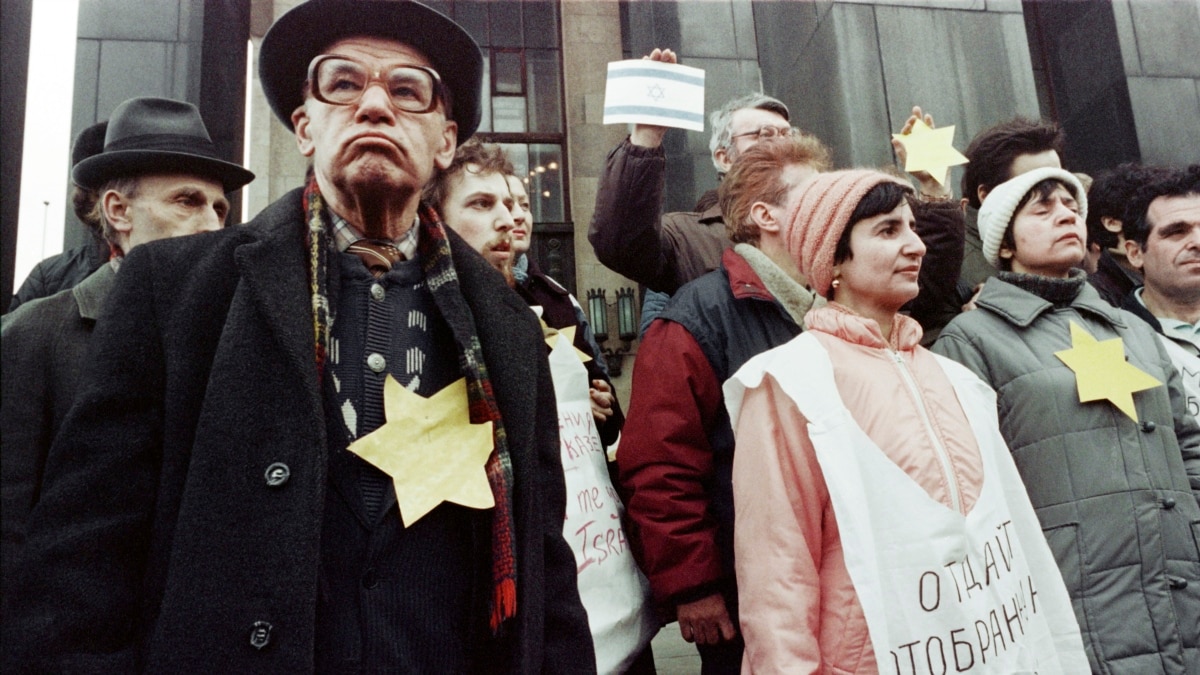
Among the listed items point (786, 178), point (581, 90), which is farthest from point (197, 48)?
point (581, 90)

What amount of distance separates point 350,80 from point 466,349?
65 cm

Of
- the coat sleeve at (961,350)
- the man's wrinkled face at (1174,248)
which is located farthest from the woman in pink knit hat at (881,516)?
the man's wrinkled face at (1174,248)

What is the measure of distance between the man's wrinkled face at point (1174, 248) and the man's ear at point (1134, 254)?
44 millimetres

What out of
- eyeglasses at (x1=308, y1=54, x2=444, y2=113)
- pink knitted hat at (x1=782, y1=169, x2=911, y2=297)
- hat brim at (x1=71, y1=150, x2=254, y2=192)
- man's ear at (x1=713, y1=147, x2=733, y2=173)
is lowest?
pink knitted hat at (x1=782, y1=169, x2=911, y2=297)

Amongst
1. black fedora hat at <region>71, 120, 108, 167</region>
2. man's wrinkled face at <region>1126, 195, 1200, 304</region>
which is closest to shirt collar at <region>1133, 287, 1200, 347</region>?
man's wrinkled face at <region>1126, 195, 1200, 304</region>

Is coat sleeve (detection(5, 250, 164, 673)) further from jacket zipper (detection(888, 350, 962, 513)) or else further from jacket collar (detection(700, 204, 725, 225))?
jacket collar (detection(700, 204, 725, 225))

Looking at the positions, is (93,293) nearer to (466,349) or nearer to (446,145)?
(446,145)

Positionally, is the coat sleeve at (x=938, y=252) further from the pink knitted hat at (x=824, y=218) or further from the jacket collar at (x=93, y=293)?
the jacket collar at (x=93, y=293)

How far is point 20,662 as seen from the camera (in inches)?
45.0

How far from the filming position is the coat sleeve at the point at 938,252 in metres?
3.17

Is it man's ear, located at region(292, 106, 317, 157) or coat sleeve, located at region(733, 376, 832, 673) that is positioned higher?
man's ear, located at region(292, 106, 317, 157)

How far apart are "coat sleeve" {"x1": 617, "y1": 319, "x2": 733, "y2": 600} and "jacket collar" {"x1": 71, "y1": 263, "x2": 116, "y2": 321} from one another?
1417mm

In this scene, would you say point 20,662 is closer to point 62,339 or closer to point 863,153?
point 62,339

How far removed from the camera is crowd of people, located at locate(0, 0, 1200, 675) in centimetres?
131
